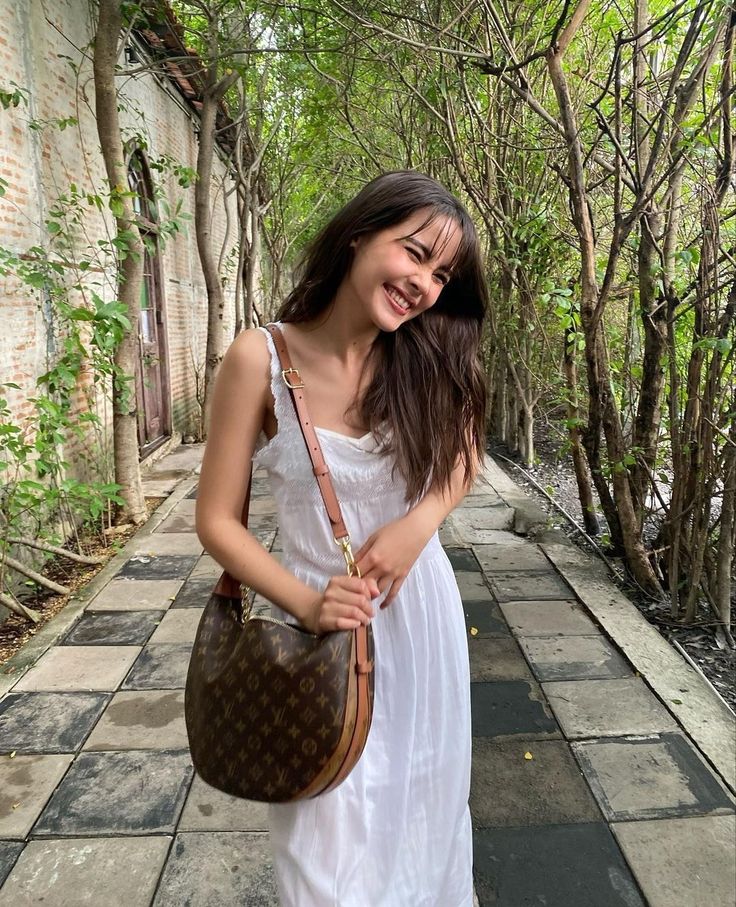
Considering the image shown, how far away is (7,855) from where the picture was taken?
200 centimetres

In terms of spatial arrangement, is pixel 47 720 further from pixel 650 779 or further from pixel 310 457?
pixel 650 779

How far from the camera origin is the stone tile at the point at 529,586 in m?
3.86

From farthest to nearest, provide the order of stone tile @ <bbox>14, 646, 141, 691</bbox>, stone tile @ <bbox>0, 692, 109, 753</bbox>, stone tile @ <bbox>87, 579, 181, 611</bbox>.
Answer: stone tile @ <bbox>87, 579, 181, 611</bbox> → stone tile @ <bbox>14, 646, 141, 691</bbox> → stone tile @ <bbox>0, 692, 109, 753</bbox>

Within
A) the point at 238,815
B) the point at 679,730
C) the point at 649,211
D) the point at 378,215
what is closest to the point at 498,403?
the point at 649,211

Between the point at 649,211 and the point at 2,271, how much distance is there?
10.7ft

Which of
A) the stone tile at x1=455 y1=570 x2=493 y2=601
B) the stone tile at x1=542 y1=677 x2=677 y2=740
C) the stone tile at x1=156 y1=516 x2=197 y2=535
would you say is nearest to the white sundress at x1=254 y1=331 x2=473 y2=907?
the stone tile at x1=542 y1=677 x2=677 y2=740

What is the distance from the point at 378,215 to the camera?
1221 millimetres

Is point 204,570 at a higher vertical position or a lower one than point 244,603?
lower

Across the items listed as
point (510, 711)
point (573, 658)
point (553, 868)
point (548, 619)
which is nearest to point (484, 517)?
point (548, 619)

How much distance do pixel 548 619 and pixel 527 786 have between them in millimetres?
1363

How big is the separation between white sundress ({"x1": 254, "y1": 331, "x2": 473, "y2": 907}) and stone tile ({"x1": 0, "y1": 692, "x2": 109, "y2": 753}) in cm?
170

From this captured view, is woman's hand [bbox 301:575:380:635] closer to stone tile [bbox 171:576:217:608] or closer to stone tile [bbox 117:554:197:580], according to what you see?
stone tile [bbox 171:576:217:608]

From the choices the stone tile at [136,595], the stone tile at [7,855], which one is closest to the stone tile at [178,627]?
the stone tile at [136,595]

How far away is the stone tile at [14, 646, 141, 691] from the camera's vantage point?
116 inches
